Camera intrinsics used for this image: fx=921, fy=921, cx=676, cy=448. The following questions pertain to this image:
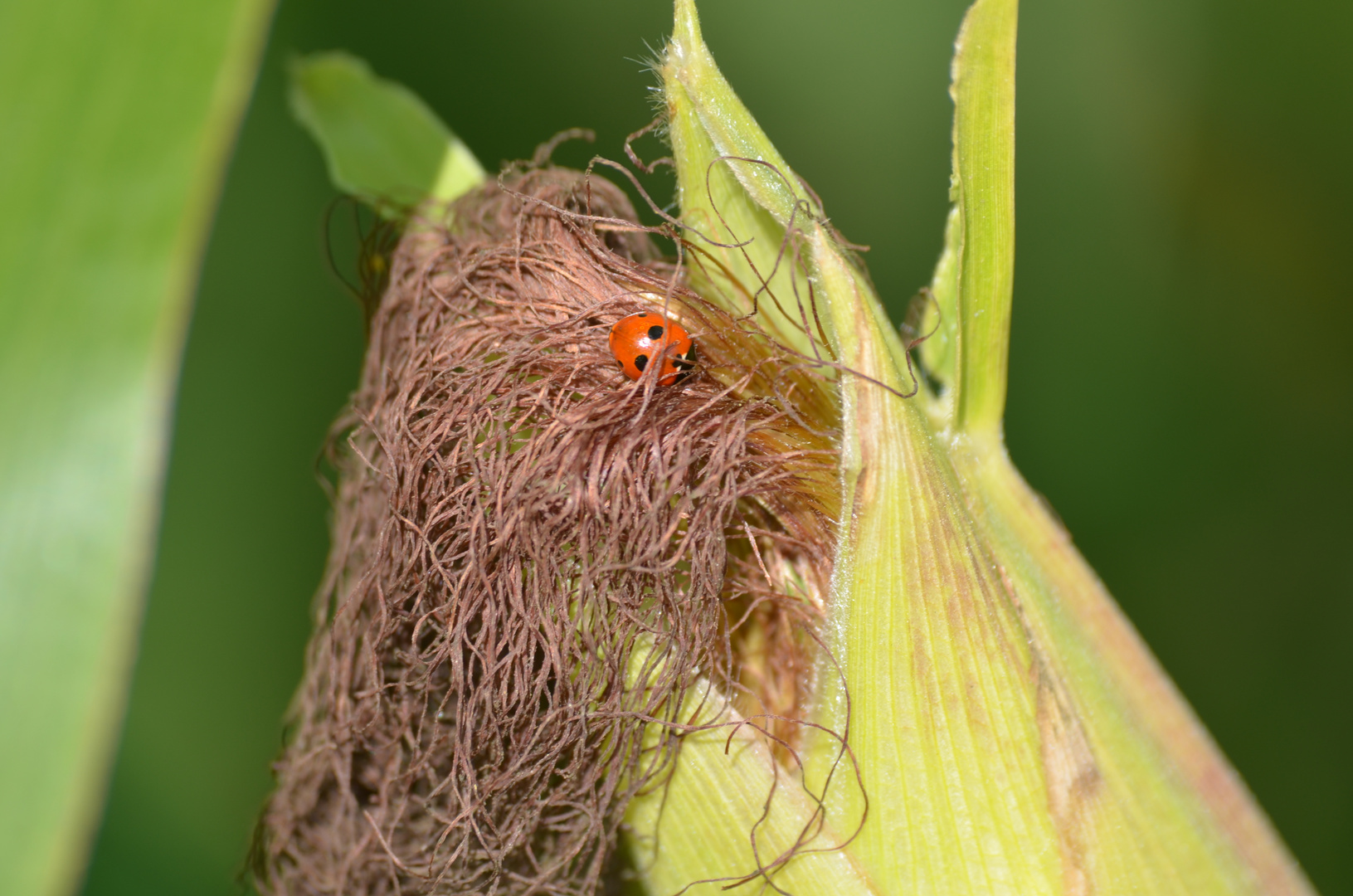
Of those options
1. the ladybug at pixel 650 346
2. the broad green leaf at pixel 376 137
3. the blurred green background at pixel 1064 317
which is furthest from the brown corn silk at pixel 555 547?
the blurred green background at pixel 1064 317

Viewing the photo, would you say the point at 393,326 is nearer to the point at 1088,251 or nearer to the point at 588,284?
the point at 588,284

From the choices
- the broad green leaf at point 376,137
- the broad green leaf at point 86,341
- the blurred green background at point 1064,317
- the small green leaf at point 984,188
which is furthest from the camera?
the blurred green background at point 1064,317

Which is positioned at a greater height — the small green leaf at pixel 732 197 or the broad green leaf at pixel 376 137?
the broad green leaf at pixel 376 137

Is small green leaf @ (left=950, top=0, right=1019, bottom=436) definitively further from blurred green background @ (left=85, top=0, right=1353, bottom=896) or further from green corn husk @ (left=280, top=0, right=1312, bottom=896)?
blurred green background @ (left=85, top=0, right=1353, bottom=896)

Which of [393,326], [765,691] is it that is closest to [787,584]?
[765,691]

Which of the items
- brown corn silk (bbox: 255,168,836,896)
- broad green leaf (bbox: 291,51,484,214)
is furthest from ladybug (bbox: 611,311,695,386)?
broad green leaf (bbox: 291,51,484,214)

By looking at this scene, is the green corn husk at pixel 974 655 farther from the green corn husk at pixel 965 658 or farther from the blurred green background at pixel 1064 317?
the blurred green background at pixel 1064 317

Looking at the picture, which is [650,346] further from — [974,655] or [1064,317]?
[1064,317]

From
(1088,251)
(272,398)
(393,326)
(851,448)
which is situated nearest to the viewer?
(851,448)
